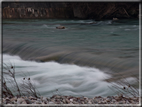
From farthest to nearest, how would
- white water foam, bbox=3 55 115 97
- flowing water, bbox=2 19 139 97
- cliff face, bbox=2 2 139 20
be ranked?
1. cliff face, bbox=2 2 139 20
2. flowing water, bbox=2 19 139 97
3. white water foam, bbox=3 55 115 97

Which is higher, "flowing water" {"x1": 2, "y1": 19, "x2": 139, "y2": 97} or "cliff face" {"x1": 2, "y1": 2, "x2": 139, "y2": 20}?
"cliff face" {"x1": 2, "y1": 2, "x2": 139, "y2": 20}

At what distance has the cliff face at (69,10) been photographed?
67.5 feet


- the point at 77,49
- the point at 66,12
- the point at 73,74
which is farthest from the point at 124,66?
the point at 66,12

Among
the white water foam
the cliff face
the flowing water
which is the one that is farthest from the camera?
the cliff face

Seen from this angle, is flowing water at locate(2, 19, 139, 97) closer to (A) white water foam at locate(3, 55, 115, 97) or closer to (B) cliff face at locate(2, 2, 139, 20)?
(A) white water foam at locate(3, 55, 115, 97)

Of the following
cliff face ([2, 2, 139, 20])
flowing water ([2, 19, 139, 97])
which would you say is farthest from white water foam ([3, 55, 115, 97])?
cliff face ([2, 2, 139, 20])

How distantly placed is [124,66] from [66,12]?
16.5 meters

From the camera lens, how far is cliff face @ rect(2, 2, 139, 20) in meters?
20.6

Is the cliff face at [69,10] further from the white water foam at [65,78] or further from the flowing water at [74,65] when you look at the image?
the white water foam at [65,78]

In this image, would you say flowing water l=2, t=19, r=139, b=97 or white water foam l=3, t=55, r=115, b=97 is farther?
flowing water l=2, t=19, r=139, b=97

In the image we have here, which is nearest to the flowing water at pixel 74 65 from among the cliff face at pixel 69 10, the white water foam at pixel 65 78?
the white water foam at pixel 65 78

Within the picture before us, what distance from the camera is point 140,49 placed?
838 cm

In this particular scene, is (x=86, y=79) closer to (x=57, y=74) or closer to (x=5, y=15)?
(x=57, y=74)

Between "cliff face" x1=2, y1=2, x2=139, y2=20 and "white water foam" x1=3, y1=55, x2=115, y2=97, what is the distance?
47.5 feet
